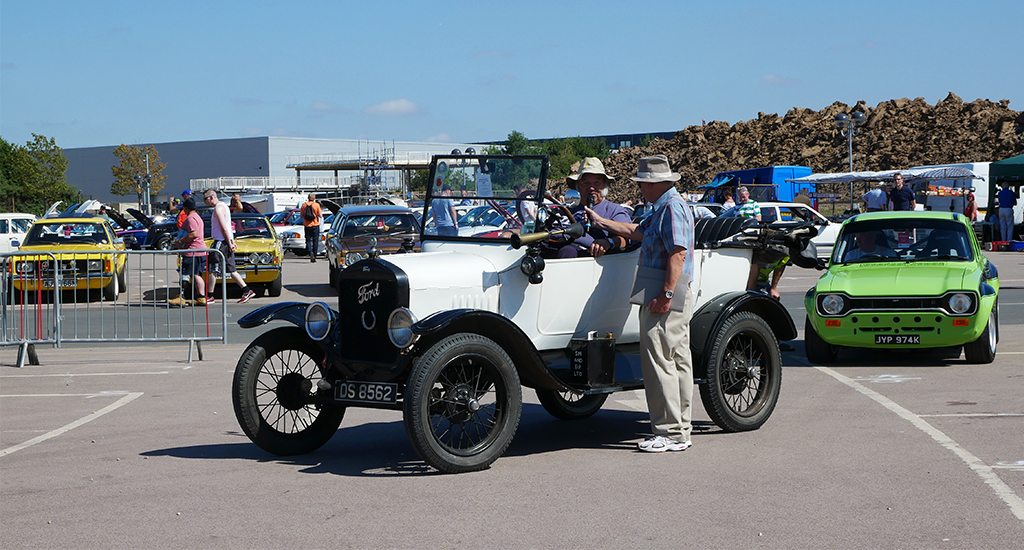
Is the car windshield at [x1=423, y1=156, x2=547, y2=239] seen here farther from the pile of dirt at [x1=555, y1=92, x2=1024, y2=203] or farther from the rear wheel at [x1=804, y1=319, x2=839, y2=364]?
the pile of dirt at [x1=555, y1=92, x2=1024, y2=203]

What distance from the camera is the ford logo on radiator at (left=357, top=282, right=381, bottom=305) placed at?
612 centimetres

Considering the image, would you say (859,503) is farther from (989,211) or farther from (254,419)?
(989,211)

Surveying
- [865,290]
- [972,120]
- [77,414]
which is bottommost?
[77,414]

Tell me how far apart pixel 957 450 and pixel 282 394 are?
416cm

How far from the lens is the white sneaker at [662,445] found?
653 centimetres

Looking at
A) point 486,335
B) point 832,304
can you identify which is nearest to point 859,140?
point 832,304

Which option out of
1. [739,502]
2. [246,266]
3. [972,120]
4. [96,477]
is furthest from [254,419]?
[972,120]

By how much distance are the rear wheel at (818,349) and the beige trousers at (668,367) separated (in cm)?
434

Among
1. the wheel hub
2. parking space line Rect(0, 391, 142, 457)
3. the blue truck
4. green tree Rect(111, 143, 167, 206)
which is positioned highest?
green tree Rect(111, 143, 167, 206)

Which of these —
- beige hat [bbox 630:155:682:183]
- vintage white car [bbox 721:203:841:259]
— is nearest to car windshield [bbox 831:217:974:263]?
beige hat [bbox 630:155:682:183]

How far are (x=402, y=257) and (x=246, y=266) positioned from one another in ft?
43.2

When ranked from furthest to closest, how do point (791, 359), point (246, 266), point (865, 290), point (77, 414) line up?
1. point (246, 266)
2. point (791, 359)
3. point (865, 290)
4. point (77, 414)

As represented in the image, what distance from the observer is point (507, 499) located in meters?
5.39

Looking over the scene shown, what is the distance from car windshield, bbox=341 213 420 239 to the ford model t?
12970 millimetres
